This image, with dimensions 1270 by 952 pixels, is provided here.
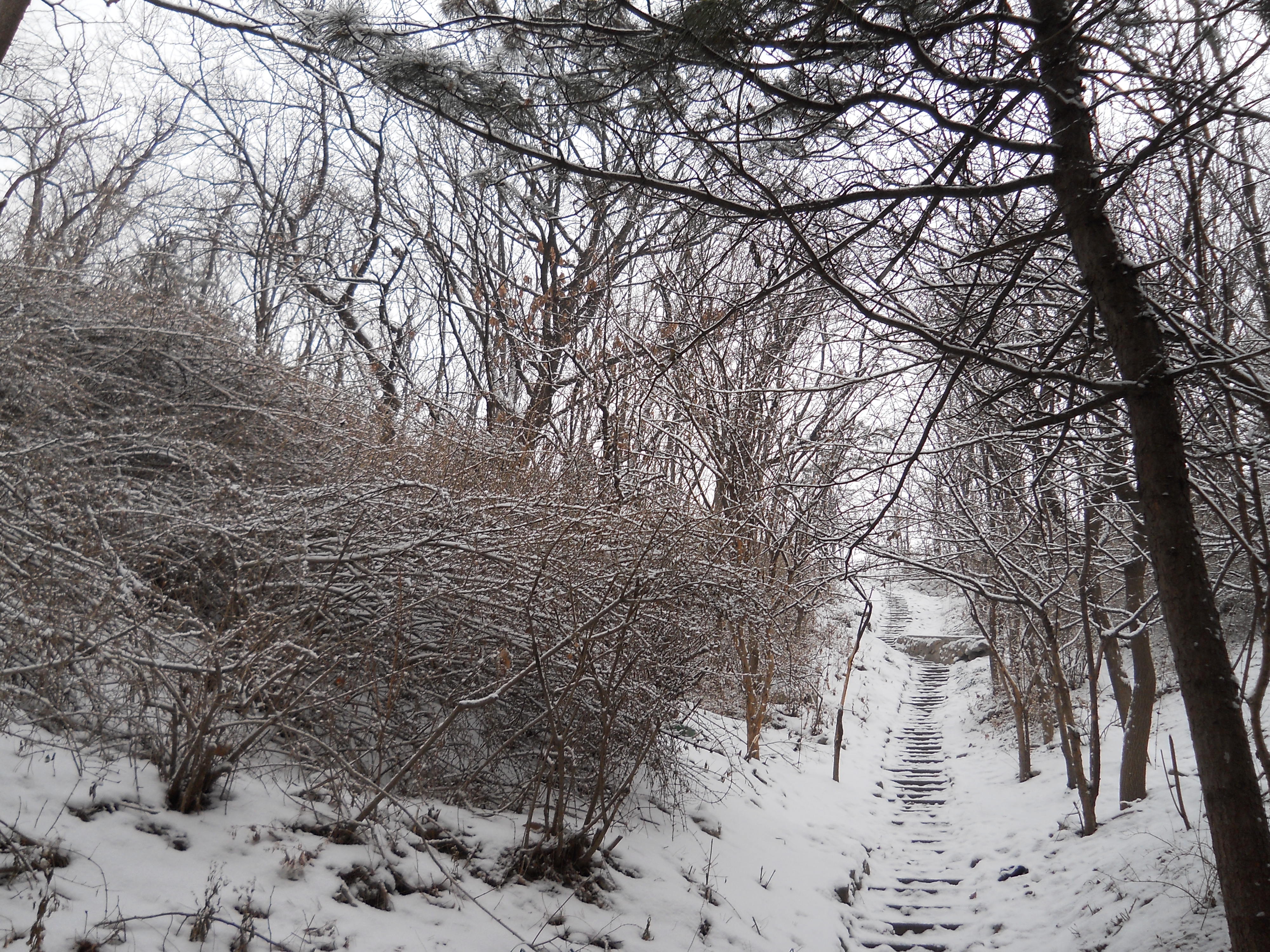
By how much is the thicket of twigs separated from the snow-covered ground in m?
0.25

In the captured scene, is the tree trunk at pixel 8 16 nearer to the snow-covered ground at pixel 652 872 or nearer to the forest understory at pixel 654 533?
the forest understory at pixel 654 533

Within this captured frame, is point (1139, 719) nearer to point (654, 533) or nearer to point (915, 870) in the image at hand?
point (915, 870)

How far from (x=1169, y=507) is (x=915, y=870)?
4755 millimetres

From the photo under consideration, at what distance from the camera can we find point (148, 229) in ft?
47.6

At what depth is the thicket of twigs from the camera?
10.9 feet

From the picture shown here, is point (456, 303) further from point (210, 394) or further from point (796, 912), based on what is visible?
point (796, 912)

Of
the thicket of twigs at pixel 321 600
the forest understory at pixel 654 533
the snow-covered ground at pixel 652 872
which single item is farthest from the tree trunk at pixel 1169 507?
the thicket of twigs at pixel 321 600

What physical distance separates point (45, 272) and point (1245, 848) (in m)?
8.02

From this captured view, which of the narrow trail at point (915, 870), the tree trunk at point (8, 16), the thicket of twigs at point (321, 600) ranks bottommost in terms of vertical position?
the narrow trail at point (915, 870)

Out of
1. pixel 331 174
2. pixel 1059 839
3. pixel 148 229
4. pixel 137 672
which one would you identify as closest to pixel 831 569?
pixel 1059 839

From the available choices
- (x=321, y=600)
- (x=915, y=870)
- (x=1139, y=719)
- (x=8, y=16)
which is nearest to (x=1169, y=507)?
(x=321, y=600)

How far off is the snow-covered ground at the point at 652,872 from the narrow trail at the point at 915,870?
34 millimetres

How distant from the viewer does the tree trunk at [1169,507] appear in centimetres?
271

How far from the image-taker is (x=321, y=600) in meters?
3.48
